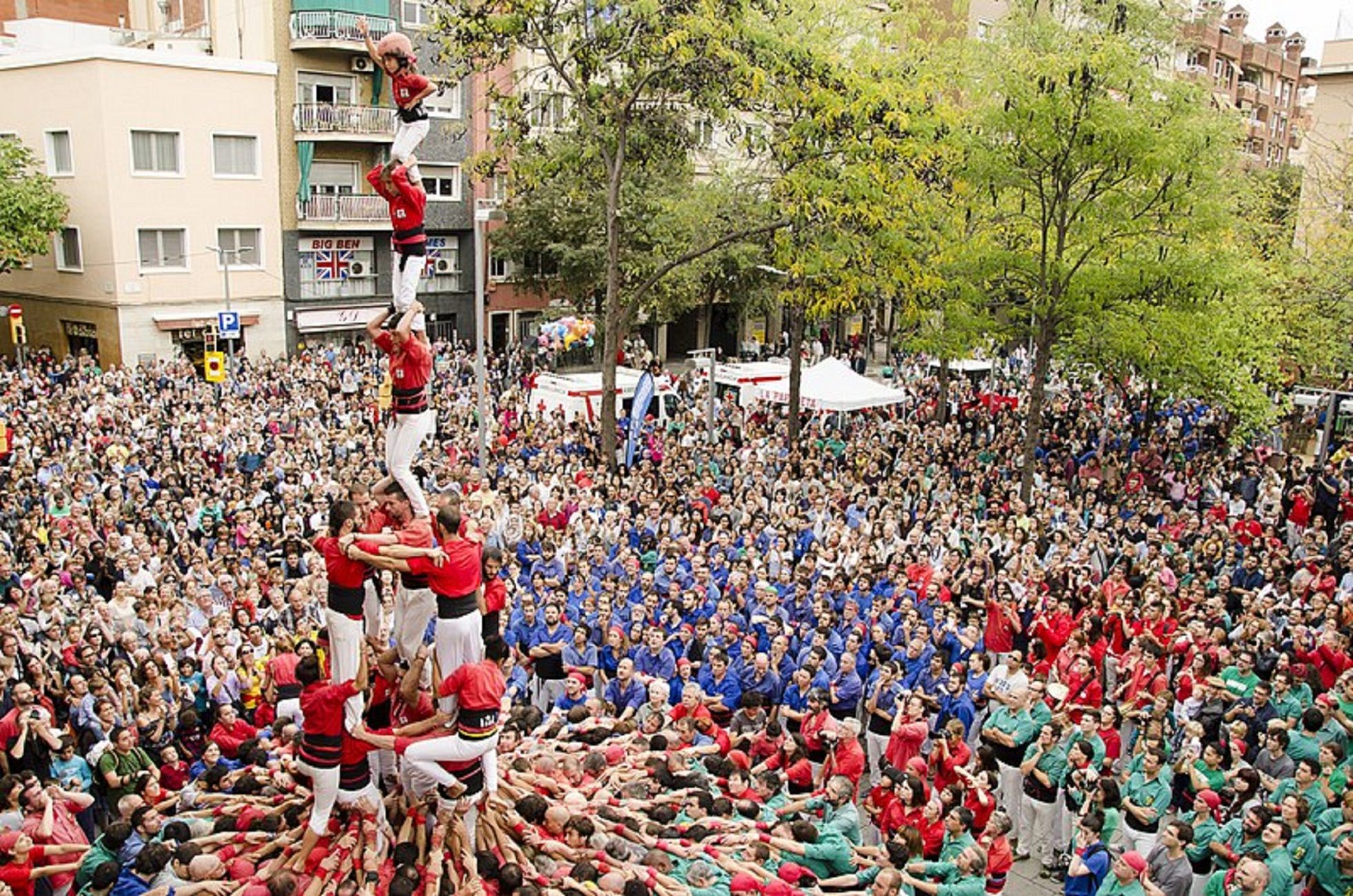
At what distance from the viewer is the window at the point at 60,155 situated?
30.5m

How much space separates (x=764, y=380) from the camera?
89.4ft

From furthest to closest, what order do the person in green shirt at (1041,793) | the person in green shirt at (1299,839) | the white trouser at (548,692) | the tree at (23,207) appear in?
the tree at (23,207) → the white trouser at (548,692) → the person in green shirt at (1041,793) → the person in green shirt at (1299,839)

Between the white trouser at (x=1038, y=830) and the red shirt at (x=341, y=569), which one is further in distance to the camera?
the white trouser at (x=1038, y=830)

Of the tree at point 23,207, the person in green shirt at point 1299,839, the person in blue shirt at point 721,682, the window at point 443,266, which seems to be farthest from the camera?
the window at point 443,266

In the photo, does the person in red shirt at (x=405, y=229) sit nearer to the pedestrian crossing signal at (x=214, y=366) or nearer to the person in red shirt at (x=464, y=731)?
the person in red shirt at (x=464, y=731)

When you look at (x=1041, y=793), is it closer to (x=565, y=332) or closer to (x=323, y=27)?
(x=565, y=332)

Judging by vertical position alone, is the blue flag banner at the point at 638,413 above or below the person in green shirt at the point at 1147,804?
above

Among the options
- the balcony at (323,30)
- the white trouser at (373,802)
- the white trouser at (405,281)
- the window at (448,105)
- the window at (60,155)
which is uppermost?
the balcony at (323,30)

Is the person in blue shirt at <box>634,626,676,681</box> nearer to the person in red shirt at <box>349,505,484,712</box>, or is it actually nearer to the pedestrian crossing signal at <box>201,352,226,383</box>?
the person in red shirt at <box>349,505,484,712</box>

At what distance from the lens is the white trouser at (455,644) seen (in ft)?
24.1

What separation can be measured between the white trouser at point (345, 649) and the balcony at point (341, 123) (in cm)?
2907

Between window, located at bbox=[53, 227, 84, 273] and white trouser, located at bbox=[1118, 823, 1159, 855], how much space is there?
30.4 meters

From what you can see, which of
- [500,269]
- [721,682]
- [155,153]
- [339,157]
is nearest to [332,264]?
[339,157]

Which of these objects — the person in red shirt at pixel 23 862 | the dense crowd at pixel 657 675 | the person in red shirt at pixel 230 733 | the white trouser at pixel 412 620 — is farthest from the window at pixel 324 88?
the white trouser at pixel 412 620
